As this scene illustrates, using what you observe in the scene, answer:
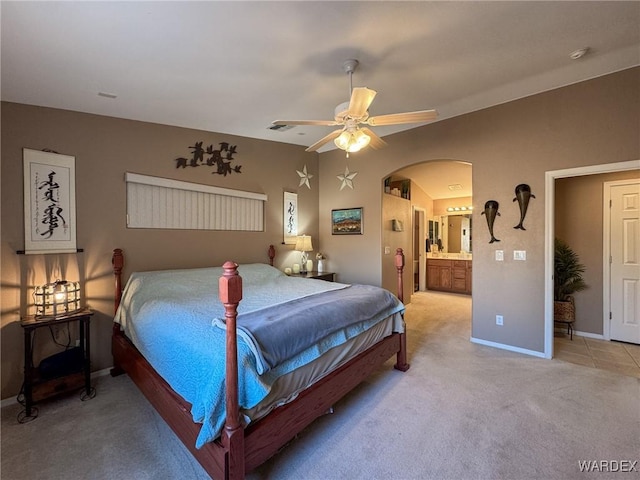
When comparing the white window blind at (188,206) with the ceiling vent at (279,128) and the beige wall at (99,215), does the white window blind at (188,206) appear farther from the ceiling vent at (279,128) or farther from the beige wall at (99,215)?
the ceiling vent at (279,128)

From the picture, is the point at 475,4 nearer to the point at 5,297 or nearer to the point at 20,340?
the point at 5,297

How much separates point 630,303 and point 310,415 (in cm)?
447

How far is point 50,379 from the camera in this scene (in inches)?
93.7

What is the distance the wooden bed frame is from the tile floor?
246cm

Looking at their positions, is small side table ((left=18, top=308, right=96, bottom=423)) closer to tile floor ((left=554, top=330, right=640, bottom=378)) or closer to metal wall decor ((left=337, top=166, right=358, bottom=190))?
metal wall decor ((left=337, top=166, right=358, bottom=190))

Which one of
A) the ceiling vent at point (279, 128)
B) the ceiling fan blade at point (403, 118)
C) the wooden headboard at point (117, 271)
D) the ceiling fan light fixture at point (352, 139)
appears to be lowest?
the wooden headboard at point (117, 271)

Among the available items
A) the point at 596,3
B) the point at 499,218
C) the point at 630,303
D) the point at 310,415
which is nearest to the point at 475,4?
the point at 596,3

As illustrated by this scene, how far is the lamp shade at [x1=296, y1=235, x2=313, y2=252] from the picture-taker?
4637mm

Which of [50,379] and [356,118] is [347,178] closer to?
[356,118]

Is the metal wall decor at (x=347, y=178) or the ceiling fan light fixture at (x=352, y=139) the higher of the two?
the metal wall decor at (x=347, y=178)

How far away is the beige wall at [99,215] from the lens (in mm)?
2445

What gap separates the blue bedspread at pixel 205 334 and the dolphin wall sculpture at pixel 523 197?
1.93 meters

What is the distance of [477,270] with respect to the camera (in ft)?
12.2

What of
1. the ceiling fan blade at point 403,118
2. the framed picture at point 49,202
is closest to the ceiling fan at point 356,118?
the ceiling fan blade at point 403,118
